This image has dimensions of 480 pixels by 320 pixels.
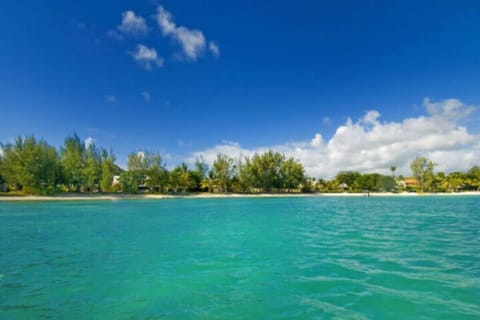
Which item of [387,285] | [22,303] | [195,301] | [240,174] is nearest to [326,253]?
[387,285]

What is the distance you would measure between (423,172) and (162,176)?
310ft

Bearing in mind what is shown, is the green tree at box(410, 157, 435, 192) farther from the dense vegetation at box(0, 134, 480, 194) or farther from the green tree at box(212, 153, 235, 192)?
the green tree at box(212, 153, 235, 192)

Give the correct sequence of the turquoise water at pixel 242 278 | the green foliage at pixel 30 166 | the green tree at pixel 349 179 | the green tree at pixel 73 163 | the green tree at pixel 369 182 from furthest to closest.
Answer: the green tree at pixel 349 179 → the green tree at pixel 369 182 → the green tree at pixel 73 163 → the green foliage at pixel 30 166 → the turquoise water at pixel 242 278

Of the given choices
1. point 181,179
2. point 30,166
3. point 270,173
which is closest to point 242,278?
point 30,166

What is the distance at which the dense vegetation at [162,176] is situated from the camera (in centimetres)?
5972

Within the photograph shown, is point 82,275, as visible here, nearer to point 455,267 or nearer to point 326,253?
point 326,253

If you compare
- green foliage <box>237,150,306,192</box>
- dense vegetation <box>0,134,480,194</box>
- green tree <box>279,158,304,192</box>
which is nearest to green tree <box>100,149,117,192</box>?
dense vegetation <box>0,134,480,194</box>

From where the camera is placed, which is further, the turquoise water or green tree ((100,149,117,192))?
green tree ((100,149,117,192))

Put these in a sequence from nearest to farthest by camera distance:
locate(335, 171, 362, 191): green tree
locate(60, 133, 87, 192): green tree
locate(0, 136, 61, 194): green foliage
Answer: locate(0, 136, 61, 194): green foliage → locate(60, 133, 87, 192): green tree → locate(335, 171, 362, 191): green tree

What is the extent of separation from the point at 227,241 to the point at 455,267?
29.8 feet

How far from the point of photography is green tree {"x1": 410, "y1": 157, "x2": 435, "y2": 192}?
329 ft

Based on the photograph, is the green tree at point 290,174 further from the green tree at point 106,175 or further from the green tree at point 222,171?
the green tree at point 106,175

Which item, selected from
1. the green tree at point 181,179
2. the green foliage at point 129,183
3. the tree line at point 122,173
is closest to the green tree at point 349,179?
the tree line at point 122,173

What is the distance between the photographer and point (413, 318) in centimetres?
526
